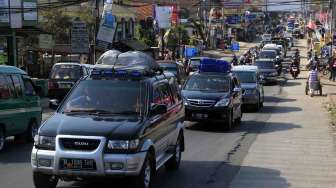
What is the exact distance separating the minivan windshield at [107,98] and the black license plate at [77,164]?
1.14m

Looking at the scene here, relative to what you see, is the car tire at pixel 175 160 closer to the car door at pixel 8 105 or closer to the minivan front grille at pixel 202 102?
the car door at pixel 8 105

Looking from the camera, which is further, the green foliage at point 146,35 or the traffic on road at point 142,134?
the green foliage at point 146,35

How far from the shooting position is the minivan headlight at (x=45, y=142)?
8.83 m

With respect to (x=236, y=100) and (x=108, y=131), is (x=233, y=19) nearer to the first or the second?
(x=236, y=100)

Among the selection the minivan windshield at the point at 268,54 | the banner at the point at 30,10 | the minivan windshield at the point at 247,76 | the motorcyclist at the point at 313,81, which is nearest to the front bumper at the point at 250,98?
the minivan windshield at the point at 247,76

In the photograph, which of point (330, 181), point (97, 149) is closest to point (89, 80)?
point (97, 149)

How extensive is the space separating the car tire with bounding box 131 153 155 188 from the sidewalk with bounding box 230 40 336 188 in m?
1.88

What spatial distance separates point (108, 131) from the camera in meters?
8.77

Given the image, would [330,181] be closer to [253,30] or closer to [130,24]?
[130,24]

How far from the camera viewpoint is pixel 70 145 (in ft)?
28.6

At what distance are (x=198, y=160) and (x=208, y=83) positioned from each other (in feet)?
23.9

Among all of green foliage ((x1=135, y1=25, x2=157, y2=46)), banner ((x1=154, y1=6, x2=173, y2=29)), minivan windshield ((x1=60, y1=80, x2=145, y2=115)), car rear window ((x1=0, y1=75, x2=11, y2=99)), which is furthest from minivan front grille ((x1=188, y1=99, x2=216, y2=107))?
green foliage ((x1=135, y1=25, x2=157, y2=46))

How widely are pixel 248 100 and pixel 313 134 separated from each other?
7046 mm

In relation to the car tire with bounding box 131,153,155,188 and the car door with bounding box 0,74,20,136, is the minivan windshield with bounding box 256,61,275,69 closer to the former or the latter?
the car door with bounding box 0,74,20,136
